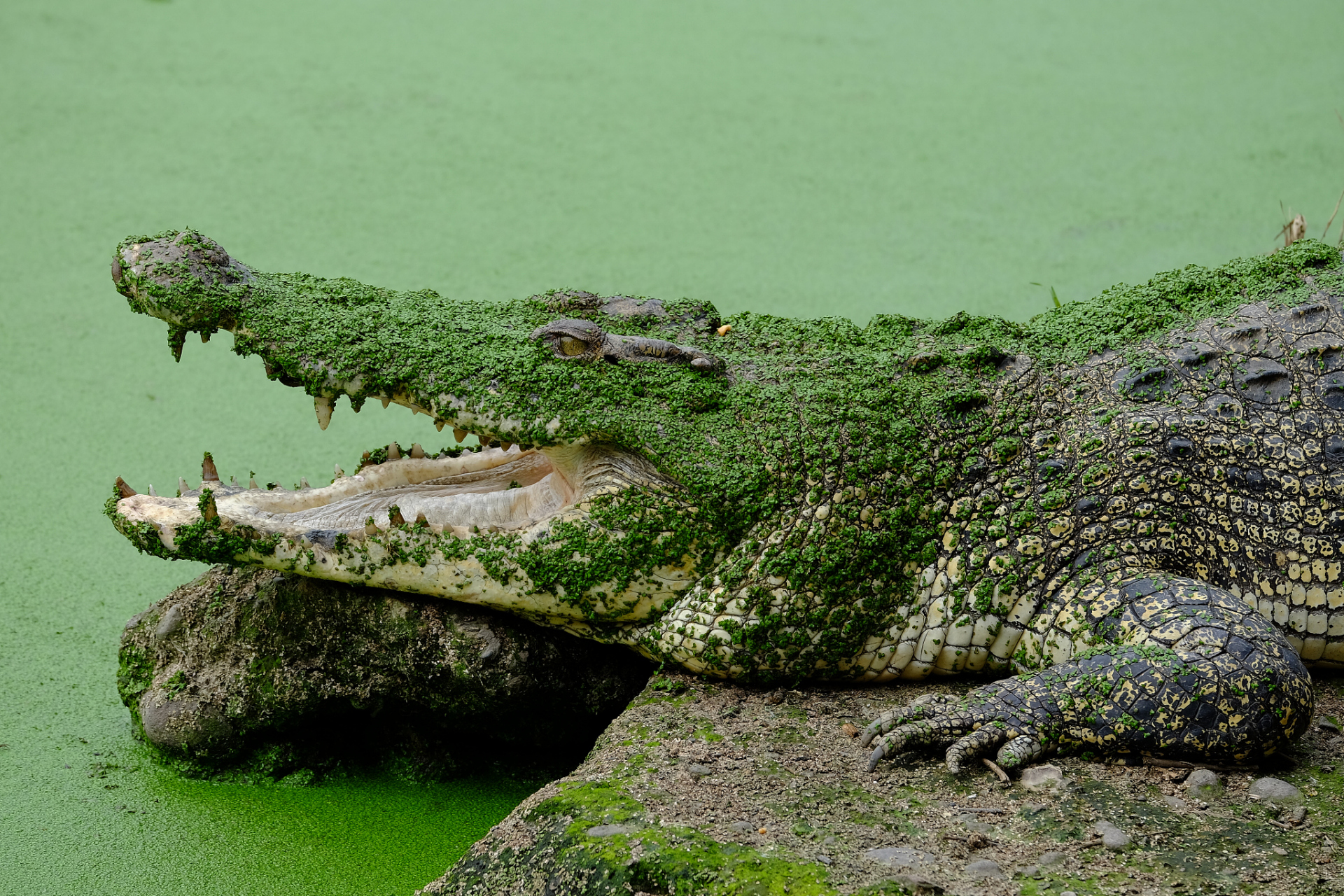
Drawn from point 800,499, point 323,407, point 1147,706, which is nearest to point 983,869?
point 1147,706

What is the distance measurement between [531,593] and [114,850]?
1215 mm

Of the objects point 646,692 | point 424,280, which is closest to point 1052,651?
point 646,692

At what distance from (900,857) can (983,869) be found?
153mm

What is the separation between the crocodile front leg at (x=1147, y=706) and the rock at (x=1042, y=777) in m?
0.03

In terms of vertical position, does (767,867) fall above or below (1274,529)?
below

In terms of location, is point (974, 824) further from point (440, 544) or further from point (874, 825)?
point (440, 544)

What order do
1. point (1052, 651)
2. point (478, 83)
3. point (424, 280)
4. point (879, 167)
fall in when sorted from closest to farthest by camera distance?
1. point (1052, 651)
2. point (424, 280)
3. point (879, 167)
4. point (478, 83)

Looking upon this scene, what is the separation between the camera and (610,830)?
2.57 meters

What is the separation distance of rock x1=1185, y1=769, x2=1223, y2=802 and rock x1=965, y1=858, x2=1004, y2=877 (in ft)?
1.83

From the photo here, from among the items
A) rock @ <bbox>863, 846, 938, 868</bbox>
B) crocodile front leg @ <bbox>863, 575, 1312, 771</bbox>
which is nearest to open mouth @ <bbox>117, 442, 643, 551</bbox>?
crocodile front leg @ <bbox>863, 575, 1312, 771</bbox>

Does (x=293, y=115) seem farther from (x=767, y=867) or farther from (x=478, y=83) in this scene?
(x=767, y=867)

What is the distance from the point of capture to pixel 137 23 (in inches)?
331

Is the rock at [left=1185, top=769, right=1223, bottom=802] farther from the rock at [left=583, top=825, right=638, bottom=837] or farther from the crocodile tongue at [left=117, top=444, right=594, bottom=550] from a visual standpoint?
the crocodile tongue at [left=117, top=444, right=594, bottom=550]

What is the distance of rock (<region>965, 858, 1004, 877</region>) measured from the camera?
2.43 metres
